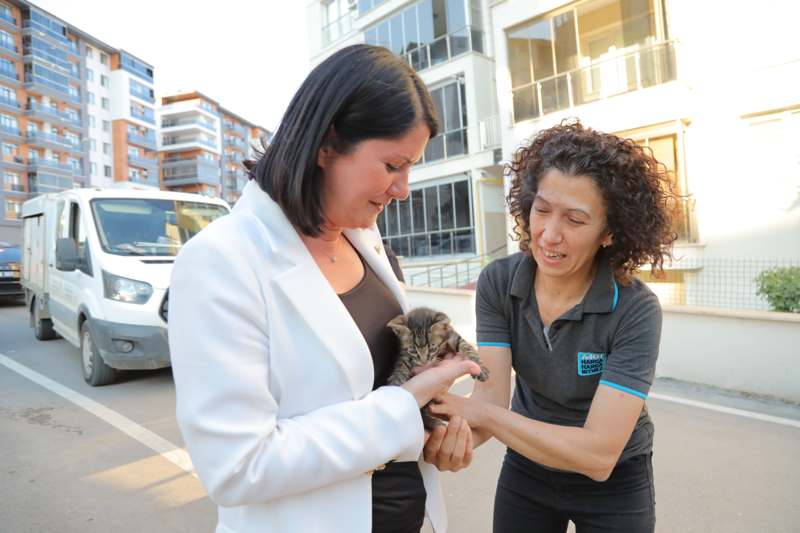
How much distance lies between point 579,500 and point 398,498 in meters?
0.77

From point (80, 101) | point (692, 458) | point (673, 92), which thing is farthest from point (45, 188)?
point (692, 458)

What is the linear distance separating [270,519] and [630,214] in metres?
1.51

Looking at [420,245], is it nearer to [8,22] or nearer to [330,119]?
[330,119]

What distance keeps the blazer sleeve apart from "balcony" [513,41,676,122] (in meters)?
13.6

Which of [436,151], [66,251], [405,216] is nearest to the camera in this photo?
[66,251]

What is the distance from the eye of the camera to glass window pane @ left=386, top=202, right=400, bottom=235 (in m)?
22.0

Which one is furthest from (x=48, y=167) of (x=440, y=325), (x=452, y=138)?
(x=440, y=325)

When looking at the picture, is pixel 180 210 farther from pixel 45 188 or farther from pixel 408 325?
pixel 45 188

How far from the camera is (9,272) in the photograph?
14523mm

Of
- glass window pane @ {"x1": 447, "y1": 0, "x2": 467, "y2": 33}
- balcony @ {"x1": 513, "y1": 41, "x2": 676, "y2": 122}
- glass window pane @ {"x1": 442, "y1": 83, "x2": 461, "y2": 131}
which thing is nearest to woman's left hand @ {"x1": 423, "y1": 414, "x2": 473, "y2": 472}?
balcony @ {"x1": 513, "y1": 41, "x2": 676, "y2": 122}

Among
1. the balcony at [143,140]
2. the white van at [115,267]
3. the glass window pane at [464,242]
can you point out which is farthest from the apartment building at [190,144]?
the white van at [115,267]

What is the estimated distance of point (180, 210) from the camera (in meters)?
7.73

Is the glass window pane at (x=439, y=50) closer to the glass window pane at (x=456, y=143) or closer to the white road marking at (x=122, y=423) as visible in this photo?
the glass window pane at (x=456, y=143)

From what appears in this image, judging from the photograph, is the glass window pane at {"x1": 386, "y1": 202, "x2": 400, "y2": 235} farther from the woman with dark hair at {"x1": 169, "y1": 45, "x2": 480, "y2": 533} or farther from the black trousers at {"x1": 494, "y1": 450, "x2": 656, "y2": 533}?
the woman with dark hair at {"x1": 169, "y1": 45, "x2": 480, "y2": 533}
